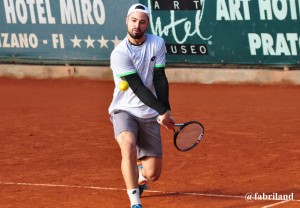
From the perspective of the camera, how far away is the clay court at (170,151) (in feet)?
32.4

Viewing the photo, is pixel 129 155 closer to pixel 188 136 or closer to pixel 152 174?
pixel 152 174

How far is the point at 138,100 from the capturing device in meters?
9.08

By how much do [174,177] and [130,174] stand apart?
6.89 ft

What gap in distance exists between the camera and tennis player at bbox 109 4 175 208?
878 cm

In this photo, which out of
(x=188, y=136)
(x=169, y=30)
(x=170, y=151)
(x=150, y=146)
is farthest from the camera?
(x=169, y=30)

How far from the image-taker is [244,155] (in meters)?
12.2

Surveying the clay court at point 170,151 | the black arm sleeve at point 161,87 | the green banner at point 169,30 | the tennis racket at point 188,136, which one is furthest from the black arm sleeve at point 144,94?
the green banner at point 169,30

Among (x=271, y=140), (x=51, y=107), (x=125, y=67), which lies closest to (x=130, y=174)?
(x=125, y=67)

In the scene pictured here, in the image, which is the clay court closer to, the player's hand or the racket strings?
the racket strings

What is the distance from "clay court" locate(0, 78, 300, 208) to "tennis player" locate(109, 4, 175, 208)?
576 mm

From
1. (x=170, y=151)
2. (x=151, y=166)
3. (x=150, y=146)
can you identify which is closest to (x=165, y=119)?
(x=150, y=146)

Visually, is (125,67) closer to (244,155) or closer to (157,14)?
(244,155)

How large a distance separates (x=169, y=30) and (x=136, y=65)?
11.6 meters
